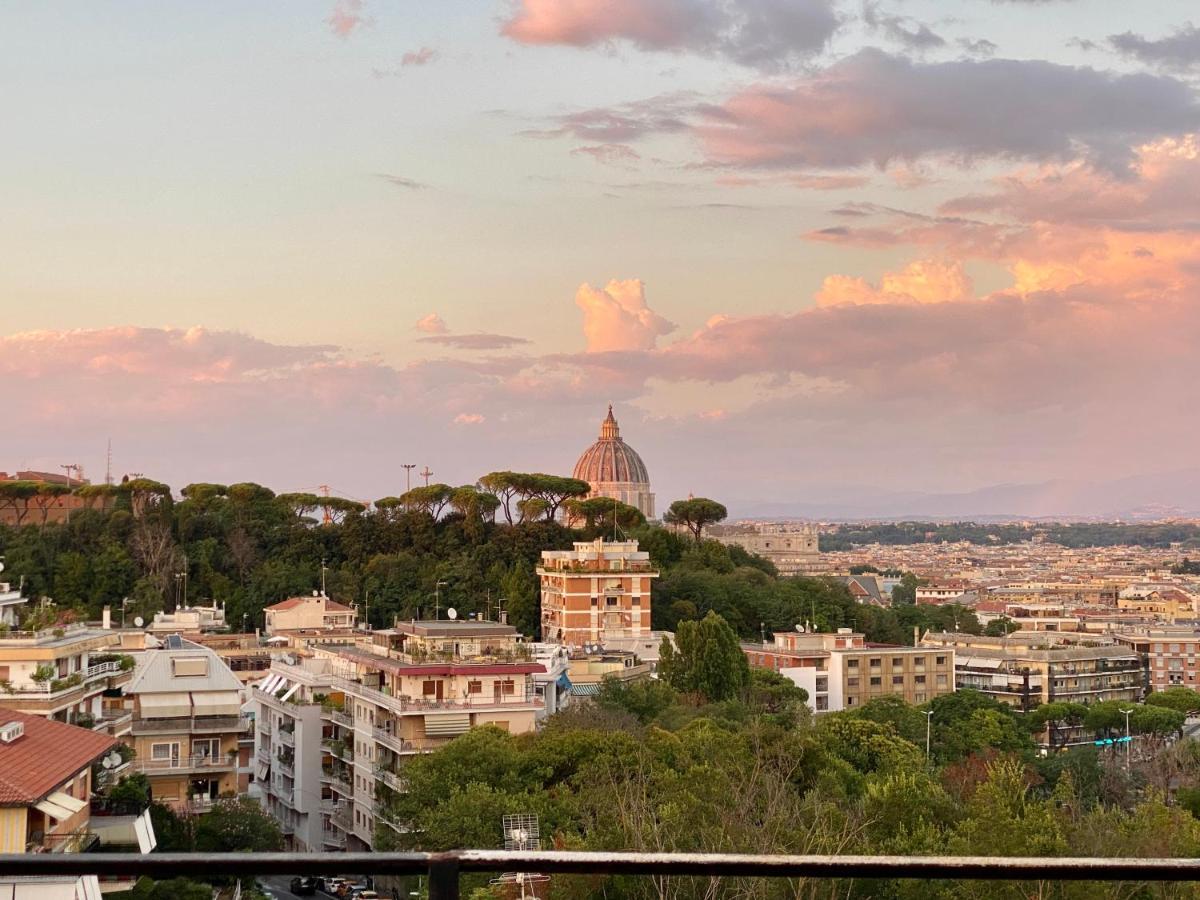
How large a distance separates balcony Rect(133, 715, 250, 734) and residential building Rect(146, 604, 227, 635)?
18.5m

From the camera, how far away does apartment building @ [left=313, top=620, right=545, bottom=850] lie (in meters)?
28.7

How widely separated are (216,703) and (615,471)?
98.2m

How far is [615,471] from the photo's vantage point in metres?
125

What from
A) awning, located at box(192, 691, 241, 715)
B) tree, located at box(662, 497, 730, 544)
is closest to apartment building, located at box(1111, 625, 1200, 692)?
tree, located at box(662, 497, 730, 544)

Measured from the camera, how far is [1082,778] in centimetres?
3478

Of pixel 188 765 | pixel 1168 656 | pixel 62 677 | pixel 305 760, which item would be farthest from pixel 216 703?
pixel 1168 656

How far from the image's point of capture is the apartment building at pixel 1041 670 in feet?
184

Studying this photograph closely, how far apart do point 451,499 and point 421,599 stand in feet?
33.4

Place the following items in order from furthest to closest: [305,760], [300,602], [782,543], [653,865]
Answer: [782,543] → [300,602] → [305,760] → [653,865]

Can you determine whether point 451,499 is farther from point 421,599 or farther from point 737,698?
point 737,698

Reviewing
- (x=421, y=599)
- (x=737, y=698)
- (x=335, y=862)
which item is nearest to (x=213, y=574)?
(x=421, y=599)

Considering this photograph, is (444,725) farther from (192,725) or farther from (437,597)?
(437,597)

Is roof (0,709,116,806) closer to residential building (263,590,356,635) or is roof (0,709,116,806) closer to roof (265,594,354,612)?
residential building (263,590,356,635)

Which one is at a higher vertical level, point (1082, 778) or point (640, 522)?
point (640, 522)
